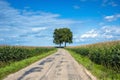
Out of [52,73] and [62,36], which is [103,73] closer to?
[52,73]

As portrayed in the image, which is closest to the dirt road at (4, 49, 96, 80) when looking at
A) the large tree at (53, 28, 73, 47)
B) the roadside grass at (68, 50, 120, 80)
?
the roadside grass at (68, 50, 120, 80)

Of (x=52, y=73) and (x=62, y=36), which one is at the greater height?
(x=62, y=36)

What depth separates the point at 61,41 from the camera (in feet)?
516

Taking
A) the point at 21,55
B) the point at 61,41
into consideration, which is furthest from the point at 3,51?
the point at 61,41

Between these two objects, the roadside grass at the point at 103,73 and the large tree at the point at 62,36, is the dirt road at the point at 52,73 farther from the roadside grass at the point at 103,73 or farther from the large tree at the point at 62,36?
the large tree at the point at 62,36

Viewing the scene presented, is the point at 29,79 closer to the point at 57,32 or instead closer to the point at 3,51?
the point at 3,51

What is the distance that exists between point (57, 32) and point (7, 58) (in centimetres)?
12595

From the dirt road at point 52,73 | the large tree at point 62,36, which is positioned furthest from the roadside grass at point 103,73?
the large tree at point 62,36

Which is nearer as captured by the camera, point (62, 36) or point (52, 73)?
point (52, 73)

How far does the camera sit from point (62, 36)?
154m

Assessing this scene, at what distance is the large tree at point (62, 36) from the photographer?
6046 inches

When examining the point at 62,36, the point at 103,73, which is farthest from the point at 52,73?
the point at 62,36

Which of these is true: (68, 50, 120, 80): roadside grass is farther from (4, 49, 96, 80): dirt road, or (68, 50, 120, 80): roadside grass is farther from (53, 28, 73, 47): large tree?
(53, 28, 73, 47): large tree

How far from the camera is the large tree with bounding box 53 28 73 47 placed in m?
154
